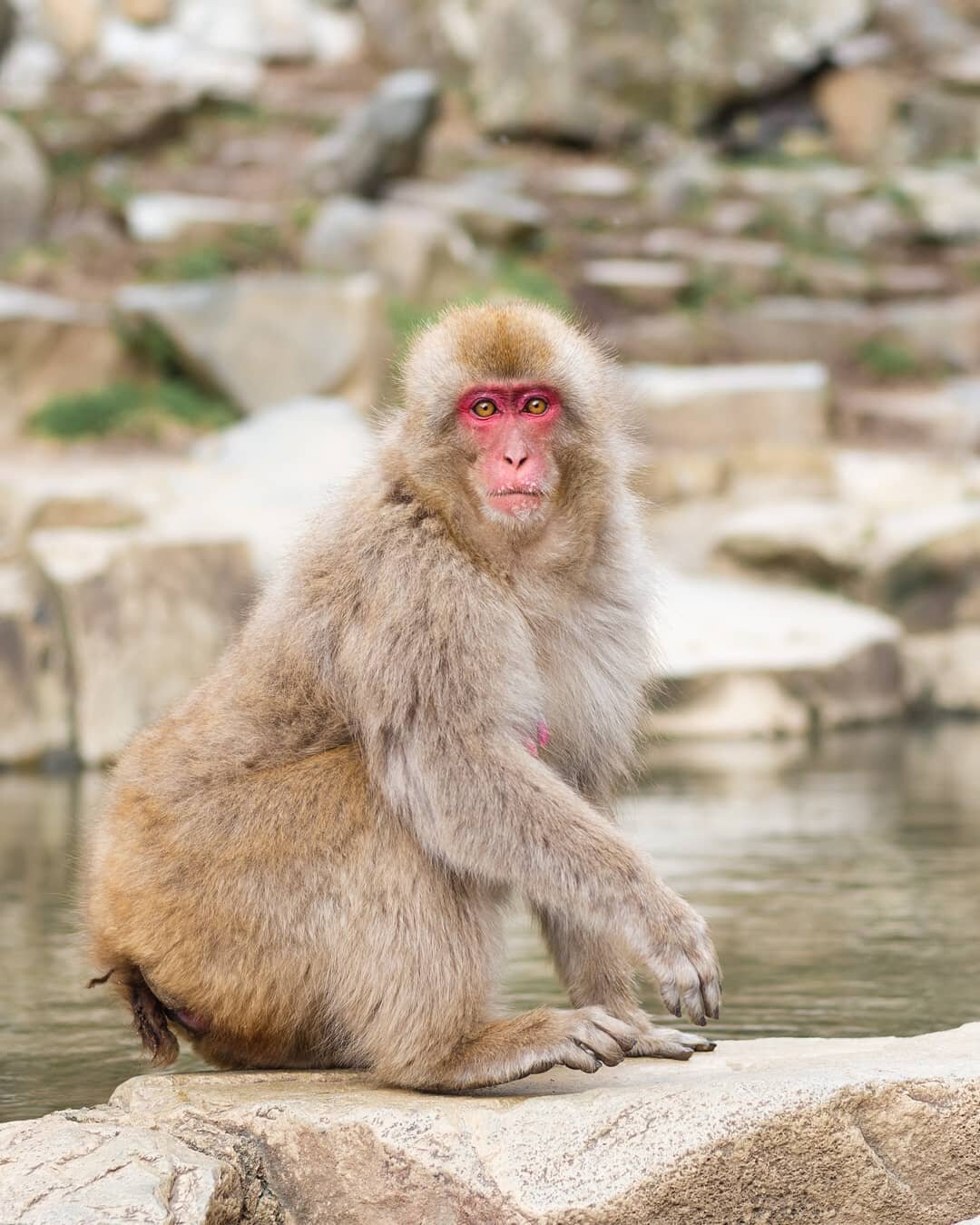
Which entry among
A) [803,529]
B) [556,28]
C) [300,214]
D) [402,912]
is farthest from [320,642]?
[556,28]

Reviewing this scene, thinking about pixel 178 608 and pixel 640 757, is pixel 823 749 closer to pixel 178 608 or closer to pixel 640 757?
pixel 178 608

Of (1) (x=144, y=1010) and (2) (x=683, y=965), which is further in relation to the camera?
(1) (x=144, y=1010)

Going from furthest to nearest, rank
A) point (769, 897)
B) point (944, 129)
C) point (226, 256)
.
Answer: point (944, 129), point (226, 256), point (769, 897)

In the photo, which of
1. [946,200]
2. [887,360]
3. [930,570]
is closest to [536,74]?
[946,200]

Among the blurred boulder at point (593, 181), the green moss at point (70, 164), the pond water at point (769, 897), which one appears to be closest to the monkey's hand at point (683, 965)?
the pond water at point (769, 897)

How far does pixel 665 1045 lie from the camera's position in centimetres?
328

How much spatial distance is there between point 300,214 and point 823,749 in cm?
909

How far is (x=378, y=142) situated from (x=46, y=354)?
4.95m

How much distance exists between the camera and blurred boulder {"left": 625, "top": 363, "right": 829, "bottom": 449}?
13.7 metres

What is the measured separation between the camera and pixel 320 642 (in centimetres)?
304

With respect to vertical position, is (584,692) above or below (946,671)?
above

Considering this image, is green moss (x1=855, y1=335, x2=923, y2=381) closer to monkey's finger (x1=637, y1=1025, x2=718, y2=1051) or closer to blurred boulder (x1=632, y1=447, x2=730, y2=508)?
blurred boulder (x1=632, y1=447, x2=730, y2=508)

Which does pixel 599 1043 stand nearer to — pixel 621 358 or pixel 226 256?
pixel 621 358

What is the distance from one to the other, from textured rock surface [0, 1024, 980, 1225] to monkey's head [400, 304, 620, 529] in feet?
3.06
